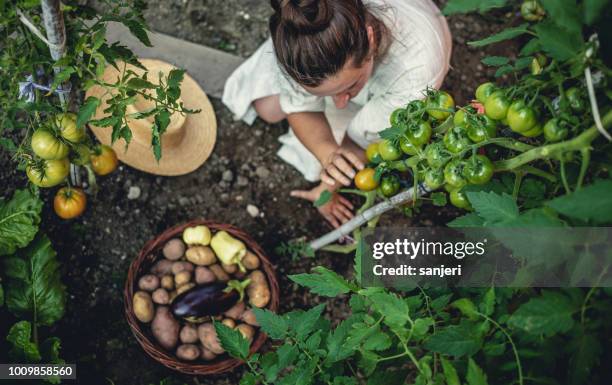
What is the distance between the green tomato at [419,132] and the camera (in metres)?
1.38

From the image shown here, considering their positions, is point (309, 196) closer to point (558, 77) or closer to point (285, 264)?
point (285, 264)

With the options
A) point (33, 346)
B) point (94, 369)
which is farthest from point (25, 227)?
point (94, 369)

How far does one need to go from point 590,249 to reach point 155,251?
6.14 feet

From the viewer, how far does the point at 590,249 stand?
42.9 inches

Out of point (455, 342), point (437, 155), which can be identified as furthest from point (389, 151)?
point (455, 342)

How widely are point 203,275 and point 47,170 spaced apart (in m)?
0.81

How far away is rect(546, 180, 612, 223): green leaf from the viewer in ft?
2.84

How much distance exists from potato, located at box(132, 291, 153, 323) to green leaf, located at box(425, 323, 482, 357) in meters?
1.47

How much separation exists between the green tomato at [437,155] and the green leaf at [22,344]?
5.60 feet

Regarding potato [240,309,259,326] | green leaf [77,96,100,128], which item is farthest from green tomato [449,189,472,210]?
potato [240,309,259,326]

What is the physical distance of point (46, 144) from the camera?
1.75m

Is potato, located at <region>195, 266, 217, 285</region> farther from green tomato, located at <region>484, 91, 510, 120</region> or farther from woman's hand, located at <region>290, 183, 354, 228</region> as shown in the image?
green tomato, located at <region>484, 91, 510, 120</region>

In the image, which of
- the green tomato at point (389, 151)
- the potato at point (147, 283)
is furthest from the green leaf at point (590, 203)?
the potato at point (147, 283)

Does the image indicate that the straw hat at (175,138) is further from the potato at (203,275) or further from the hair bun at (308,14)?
the hair bun at (308,14)
